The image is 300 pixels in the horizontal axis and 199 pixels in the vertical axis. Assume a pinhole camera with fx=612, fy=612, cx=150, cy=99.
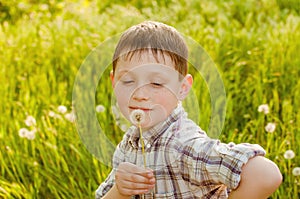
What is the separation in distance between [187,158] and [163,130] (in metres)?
0.12

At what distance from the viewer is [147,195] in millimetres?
1611

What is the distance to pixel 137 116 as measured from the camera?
59.5 inches

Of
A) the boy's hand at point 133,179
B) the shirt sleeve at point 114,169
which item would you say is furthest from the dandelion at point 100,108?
the boy's hand at point 133,179

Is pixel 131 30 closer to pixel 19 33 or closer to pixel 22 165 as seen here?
pixel 22 165

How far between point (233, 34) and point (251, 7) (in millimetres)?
894

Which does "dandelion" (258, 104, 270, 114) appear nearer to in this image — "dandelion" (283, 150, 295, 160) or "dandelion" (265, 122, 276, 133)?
"dandelion" (265, 122, 276, 133)

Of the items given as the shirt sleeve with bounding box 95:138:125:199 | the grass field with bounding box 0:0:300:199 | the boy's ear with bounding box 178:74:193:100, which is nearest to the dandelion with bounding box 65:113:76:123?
the grass field with bounding box 0:0:300:199

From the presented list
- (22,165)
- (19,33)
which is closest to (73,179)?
(22,165)

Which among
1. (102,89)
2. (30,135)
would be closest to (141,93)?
(30,135)

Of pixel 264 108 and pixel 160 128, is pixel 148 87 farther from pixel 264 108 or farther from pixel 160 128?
pixel 264 108

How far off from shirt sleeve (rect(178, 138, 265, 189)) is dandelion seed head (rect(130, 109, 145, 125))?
0.13m

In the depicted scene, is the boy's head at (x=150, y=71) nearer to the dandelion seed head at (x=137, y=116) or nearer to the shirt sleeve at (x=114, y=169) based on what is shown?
the dandelion seed head at (x=137, y=116)

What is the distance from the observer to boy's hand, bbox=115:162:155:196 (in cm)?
151

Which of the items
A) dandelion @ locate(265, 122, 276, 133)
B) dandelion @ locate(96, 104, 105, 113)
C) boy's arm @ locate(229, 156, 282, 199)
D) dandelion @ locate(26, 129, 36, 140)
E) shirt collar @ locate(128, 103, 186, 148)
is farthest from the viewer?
dandelion @ locate(96, 104, 105, 113)
